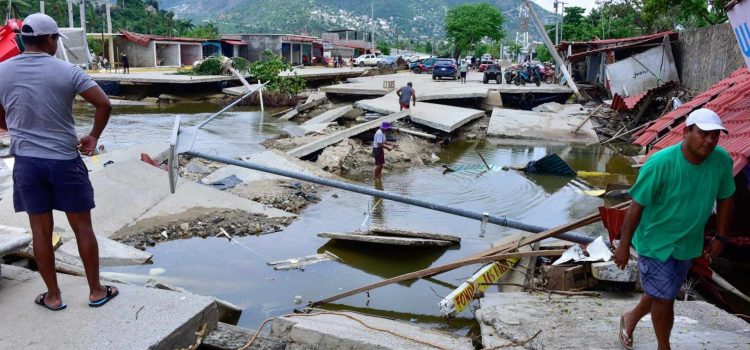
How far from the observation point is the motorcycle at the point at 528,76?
3035cm

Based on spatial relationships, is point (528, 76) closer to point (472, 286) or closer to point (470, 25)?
point (472, 286)

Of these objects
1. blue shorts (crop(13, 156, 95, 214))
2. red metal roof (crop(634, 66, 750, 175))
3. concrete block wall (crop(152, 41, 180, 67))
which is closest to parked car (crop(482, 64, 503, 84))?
red metal roof (crop(634, 66, 750, 175))

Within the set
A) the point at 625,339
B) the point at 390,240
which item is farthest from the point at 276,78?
the point at 625,339

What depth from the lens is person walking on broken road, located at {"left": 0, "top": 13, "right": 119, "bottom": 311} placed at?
3291mm

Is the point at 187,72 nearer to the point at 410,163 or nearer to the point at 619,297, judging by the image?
the point at 410,163

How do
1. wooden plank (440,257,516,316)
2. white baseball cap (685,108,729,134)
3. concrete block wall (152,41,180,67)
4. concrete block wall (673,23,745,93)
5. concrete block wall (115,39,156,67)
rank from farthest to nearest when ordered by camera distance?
concrete block wall (152,41,180,67) → concrete block wall (115,39,156,67) → concrete block wall (673,23,745,93) → wooden plank (440,257,516,316) → white baseball cap (685,108,729,134)

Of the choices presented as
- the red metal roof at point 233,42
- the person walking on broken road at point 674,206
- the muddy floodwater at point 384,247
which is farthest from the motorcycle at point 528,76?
the person walking on broken road at point 674,206

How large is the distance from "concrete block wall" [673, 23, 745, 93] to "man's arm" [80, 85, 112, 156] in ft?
46.5

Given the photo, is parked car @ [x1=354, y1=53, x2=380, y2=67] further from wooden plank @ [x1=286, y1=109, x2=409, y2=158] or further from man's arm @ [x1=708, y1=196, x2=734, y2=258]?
man's arm @ [x1=708, y1=196, x2=734, y2=258]

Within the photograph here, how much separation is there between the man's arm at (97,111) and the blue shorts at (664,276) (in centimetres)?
309

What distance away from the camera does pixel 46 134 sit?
11.0ft

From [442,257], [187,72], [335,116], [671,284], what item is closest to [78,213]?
[671,284]

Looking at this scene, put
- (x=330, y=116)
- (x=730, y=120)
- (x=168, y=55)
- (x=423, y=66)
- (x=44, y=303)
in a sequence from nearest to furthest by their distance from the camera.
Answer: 1. (x=44, y=303)
2. (x=730, y=120)
3. (x=330, y=116)
4. (x=423, y=66)
5. (x=168, y=55)

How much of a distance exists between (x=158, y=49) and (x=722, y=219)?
46608mm
